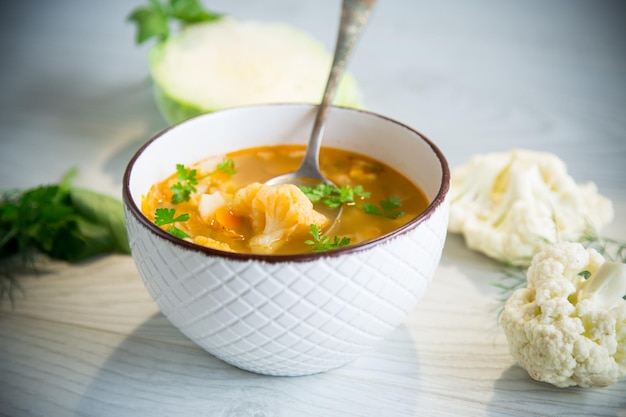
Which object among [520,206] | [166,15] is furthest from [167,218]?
[166,15]

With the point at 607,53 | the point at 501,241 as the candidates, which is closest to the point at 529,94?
the point at 607,53

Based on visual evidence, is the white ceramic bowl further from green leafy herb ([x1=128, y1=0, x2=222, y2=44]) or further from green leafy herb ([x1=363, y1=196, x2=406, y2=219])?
green leafy herb ([x1=128, y1=0, x2=222, y2=44])

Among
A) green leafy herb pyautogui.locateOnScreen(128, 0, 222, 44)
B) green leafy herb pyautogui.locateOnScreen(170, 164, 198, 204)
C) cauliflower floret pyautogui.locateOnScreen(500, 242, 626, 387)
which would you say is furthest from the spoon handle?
green leafy herb pyautogui.locateOnScreen(128, 0, 222, 44)

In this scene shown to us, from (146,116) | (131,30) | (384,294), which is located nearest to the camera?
(384,294)

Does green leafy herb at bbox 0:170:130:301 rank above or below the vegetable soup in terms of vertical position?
below

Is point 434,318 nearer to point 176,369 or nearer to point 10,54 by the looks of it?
point 176,369

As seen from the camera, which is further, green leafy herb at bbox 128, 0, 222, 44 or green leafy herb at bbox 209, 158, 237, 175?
green leafy herb at bbox 128, 0, 222, 44
